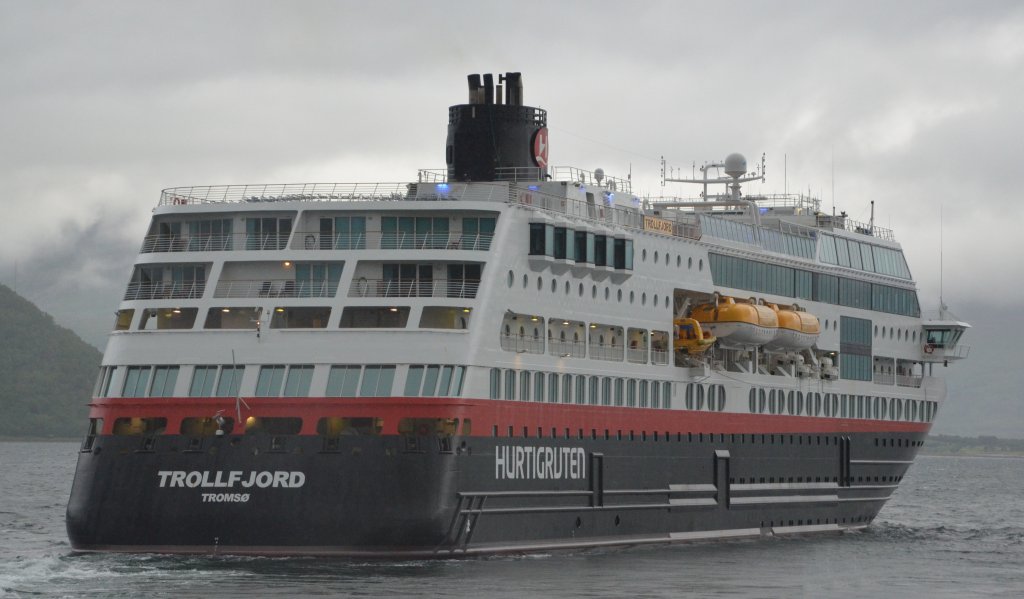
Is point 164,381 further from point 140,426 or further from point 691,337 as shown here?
point 691,337

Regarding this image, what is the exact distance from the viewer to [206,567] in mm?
47938

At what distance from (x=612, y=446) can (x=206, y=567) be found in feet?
47.3

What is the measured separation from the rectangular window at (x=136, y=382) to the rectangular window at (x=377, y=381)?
6157 mm

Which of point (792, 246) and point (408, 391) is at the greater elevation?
point (792, 246)

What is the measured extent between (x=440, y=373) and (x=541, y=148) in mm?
13271

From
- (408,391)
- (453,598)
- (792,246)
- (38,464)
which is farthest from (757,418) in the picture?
(38,464)

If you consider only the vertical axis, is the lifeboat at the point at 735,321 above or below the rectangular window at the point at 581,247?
below

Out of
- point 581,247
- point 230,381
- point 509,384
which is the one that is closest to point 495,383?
point 509,384

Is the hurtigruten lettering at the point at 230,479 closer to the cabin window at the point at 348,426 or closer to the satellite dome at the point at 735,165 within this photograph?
the cabin window at the point at 348,426

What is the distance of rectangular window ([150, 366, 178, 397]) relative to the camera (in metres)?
51.2

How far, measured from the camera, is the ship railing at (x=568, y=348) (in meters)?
55.7

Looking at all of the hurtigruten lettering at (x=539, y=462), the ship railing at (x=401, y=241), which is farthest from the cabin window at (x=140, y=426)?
the hurtigruten lettering at (x=539, y=462)

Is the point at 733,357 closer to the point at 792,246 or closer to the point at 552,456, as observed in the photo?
the point at 792,246

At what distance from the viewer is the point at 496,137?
199 ft
